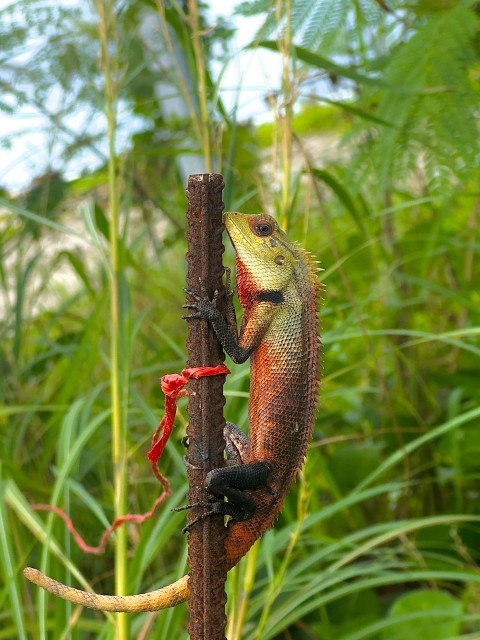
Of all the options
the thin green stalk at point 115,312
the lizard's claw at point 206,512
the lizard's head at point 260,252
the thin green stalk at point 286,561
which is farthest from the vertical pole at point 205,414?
the thin green stalk at point 115,312

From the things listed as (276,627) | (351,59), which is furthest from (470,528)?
(351,59)

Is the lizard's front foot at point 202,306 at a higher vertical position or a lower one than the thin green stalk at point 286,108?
lower

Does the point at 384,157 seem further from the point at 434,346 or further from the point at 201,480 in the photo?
the point at 434,346

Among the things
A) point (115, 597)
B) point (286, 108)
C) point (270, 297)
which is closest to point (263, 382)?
point (270, 297)

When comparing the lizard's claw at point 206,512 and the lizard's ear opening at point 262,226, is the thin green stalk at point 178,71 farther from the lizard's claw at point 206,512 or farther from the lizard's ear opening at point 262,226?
the lizard's claw at point 206,512

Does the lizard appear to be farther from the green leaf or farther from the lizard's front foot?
the green leaf

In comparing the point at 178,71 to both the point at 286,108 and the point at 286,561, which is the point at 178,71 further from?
the point at 286,561
